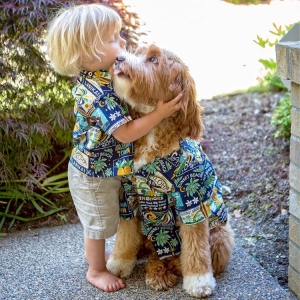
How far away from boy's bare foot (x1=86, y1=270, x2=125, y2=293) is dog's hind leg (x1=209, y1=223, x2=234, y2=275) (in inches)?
23.3

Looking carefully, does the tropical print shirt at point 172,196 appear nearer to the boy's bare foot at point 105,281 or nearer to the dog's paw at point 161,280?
the dog's paw at point 161,280

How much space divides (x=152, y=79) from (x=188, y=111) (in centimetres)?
31

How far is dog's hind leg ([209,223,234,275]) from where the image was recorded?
3.30m

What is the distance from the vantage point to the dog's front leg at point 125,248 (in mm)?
A: 3355

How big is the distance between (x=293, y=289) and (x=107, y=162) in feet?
4.34

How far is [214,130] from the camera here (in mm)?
5668

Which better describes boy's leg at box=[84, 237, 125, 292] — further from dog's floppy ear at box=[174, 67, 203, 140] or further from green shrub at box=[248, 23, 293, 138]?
green shrub at box=[248, 23, 293, 138]

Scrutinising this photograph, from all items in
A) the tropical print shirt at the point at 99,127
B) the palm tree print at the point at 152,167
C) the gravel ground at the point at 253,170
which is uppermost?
the tropical print shirt at the point at 99,127

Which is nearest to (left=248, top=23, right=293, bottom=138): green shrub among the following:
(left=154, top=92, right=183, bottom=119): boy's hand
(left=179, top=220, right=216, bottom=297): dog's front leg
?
(left=154, top=92, right=183, bottom=119): boy's hand

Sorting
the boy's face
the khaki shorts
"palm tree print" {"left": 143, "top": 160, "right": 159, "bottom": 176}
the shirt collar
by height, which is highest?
the boy's face

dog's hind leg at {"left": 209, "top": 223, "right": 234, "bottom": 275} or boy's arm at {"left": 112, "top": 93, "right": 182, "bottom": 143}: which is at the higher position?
boy's arm at {"left": 112, "top": 93, "right": 182, "bottom": 143}

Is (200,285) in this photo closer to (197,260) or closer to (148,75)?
(197,260)

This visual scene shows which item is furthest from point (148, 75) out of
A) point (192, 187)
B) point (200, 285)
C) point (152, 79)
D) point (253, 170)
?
point (253, 170)

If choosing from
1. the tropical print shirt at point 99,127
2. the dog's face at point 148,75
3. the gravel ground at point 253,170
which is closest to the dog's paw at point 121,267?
the tropical print shirt at point 99,127
